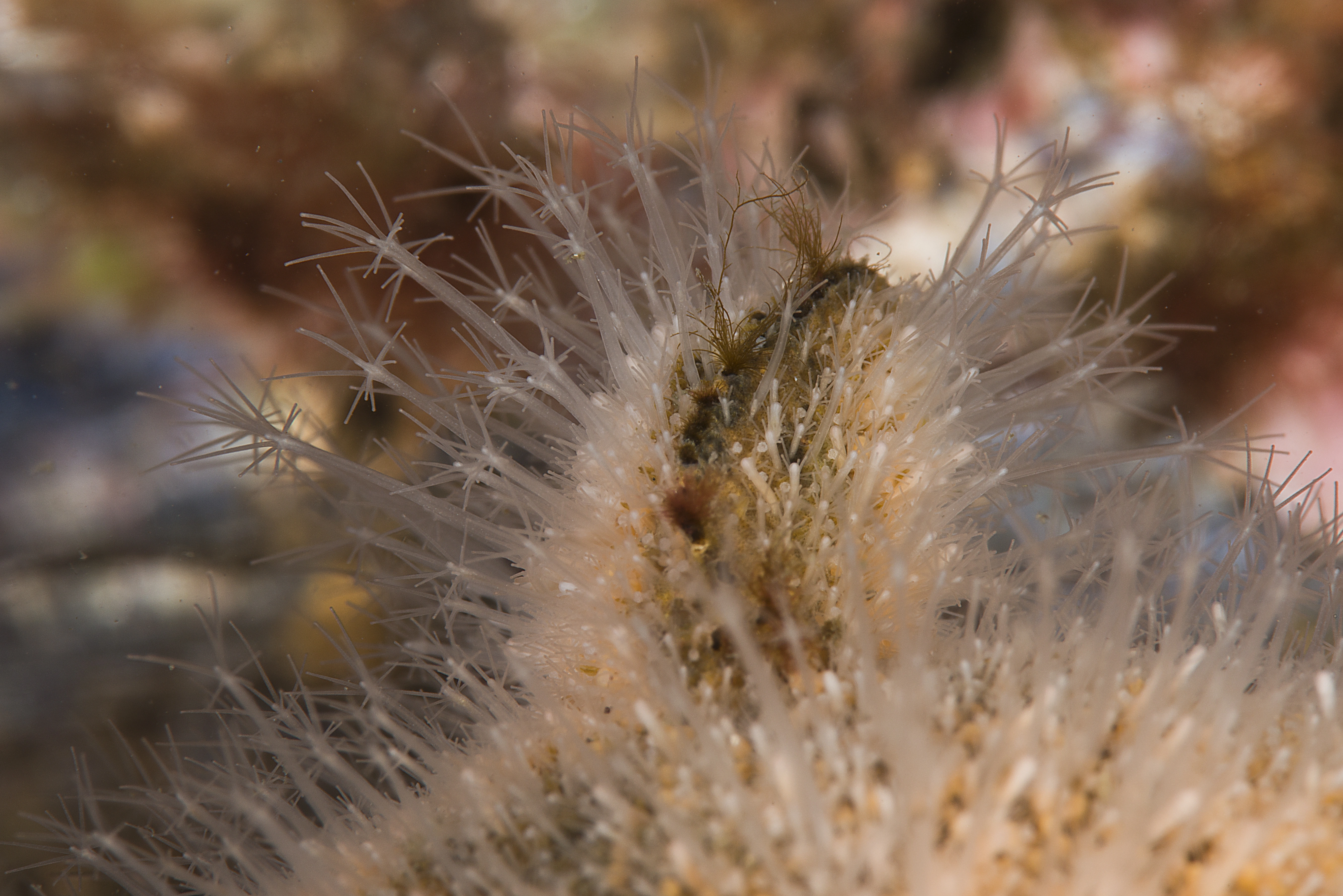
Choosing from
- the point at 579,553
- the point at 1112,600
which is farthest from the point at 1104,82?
the point at 579,553

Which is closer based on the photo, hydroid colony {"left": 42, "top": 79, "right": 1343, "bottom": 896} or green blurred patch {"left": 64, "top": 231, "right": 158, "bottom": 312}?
hydroid colony {"left": 42, "top": 79, "right": 1343, "bottom": 896}

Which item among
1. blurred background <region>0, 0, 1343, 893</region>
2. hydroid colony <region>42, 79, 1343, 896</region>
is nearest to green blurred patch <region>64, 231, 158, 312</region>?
blurred background <region>0, 0, 1343, 893</region>

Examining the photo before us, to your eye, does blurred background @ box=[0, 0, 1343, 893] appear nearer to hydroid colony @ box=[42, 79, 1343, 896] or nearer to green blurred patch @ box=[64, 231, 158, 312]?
green blurred patch @ box=[64, 231, 158, 312]

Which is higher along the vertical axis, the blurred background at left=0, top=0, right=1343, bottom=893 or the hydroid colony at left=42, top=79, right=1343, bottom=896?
the blurred background at left=0, top=0, right=1343, bottom=893

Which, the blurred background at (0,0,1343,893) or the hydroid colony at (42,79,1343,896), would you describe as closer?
the hydroid colony at (42,79,1343,896)

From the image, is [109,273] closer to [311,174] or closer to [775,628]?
[311,174]

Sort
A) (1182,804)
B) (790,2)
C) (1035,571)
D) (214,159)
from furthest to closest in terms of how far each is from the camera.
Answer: (790,2)
(214,159)
(1035,571)
(1182,804)

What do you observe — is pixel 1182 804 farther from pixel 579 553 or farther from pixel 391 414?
pixel 391 414
